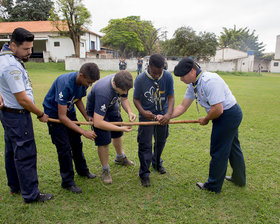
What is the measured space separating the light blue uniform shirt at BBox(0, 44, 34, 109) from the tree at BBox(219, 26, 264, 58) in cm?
5942

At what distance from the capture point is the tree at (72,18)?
30062 mm

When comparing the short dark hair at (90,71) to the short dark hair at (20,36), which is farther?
the short dark hair at (90,71)

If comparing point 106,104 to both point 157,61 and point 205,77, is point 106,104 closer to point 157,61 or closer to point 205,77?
point 157,61

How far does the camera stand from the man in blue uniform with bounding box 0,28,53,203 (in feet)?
8.16

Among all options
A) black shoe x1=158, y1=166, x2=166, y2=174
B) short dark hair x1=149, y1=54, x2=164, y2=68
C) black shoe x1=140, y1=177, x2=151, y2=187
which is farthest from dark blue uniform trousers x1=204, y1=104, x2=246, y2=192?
short dark hair x1=149, y1=54, x2=164, y2=68

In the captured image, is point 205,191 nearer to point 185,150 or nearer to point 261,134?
point 185,150

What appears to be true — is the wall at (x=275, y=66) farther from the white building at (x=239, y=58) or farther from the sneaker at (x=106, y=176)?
the sneaker at (x=106, y=176)

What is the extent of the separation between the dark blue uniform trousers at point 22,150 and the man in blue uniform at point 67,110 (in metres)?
0.36

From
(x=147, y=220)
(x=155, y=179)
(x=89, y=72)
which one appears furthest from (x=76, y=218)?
(x=89, y=72)

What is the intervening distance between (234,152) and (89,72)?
247 cm

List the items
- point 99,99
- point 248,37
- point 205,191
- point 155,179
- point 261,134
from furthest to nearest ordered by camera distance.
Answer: point 248,37 → point 261,134 → point 155,179 → point 205,191 → point 99,99

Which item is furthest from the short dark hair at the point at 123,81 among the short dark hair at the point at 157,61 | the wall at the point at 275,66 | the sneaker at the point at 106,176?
the wall at the point at 275,66

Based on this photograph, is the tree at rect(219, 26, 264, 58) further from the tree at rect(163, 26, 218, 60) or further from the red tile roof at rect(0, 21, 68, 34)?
the red tile roof at rect(0, 21, 68, 34)

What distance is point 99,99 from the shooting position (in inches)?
114
